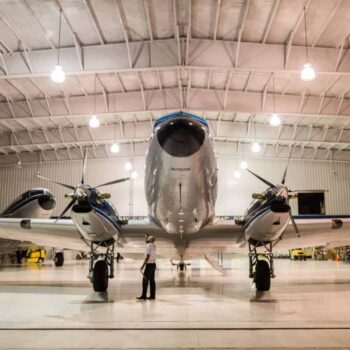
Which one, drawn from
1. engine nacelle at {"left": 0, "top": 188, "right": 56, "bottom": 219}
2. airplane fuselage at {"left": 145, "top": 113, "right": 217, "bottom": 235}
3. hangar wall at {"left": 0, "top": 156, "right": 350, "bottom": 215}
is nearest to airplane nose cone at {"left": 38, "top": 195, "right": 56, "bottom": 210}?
engine nacelle at {"left": 0, "top": 188, "right": 56, "bottom": 219}

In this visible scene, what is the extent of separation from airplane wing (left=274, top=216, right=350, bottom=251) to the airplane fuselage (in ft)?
10.8

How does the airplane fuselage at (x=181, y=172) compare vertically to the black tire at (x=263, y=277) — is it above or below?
above

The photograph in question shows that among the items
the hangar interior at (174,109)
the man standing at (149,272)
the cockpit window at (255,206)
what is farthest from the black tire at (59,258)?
the cockpit window at (255,206)

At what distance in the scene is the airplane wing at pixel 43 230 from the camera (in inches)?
458

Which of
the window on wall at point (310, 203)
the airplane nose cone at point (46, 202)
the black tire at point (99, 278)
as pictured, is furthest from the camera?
the window on wall at point (310, 203)

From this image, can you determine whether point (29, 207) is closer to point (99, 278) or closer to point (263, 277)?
point (99, 278)

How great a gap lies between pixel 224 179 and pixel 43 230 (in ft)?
82.6

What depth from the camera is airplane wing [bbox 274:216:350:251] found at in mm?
11391

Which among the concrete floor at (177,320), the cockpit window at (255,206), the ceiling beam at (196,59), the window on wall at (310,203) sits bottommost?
the concrete floor at (177,320)

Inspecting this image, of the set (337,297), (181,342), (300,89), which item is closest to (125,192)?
(300,89)

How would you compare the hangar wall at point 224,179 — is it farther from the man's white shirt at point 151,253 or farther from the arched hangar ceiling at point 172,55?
the man's white shirt at point 151,253

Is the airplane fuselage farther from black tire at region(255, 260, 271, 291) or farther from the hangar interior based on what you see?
black tire at region(255, 260, 271, 291)

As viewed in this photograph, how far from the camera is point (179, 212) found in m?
9.48

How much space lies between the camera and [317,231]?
1192cm
